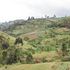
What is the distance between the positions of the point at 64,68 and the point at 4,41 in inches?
2176

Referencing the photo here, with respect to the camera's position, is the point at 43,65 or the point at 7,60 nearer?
the point at 43,65

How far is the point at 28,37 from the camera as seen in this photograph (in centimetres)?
13525

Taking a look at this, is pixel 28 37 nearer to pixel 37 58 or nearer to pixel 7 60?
pixel 37 58

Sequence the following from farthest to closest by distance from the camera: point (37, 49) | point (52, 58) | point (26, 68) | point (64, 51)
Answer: point (37, 49), point (64, 51), point (52, 58), point (26, 68)

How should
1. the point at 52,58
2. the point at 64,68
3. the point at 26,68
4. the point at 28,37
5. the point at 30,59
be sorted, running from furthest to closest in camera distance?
the point at 28,37 → the point at 52,58 → the point at 30,59 → the point at 26,68 → the point at 64,68

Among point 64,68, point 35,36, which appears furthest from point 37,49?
point 64,68

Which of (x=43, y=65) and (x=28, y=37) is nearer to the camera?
(x=43, y=65)

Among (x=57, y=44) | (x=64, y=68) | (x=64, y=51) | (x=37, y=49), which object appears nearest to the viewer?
(x=64, y=68)

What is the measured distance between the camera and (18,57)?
242 ft

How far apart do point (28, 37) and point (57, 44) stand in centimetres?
2711

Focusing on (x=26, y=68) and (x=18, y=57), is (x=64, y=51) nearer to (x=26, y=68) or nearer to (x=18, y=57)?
(x=18, y=57)

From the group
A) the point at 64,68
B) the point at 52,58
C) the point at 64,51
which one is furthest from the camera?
the point at 64,51

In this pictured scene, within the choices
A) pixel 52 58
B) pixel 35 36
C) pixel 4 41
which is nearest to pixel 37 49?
pixel 4 41

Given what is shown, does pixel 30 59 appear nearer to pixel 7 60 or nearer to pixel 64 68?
pixel 7 60
